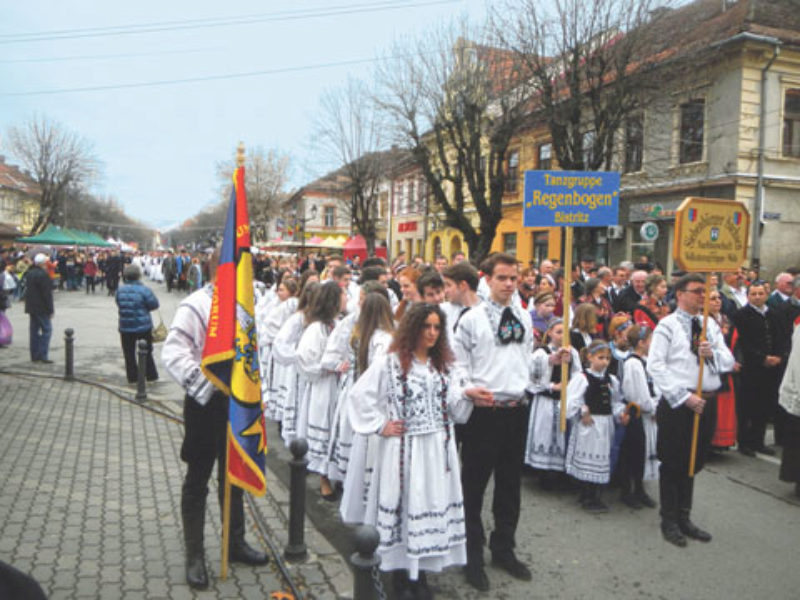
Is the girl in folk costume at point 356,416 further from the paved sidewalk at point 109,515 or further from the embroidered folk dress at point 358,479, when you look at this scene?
the paved sidewalk at point 109,515

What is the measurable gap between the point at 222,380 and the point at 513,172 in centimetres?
2733

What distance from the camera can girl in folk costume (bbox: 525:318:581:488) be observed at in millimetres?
5875

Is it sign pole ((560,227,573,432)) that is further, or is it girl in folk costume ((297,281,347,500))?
girl in folk costume ((297,281,347,500))

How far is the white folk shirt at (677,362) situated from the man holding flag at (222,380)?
10.1 feet

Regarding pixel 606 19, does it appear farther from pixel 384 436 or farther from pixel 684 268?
A: pixel 384 436

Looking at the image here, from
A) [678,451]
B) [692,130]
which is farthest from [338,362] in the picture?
[692,130]

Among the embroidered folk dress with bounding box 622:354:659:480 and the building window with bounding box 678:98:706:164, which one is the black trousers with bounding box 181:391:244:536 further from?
the building window with bounding box 678:98:706:164

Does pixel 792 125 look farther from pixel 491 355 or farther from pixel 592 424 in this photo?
pixel 491 355

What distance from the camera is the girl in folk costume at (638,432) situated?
5.64 metres

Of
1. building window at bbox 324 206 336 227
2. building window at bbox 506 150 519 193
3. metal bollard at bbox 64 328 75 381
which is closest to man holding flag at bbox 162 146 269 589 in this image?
metal bollard at bbox 64 328 75 381

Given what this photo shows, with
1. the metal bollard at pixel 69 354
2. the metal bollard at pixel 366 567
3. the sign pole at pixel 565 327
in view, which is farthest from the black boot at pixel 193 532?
the metal bollard at pixel 69 354

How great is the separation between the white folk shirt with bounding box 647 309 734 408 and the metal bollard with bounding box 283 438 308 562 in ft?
9.16

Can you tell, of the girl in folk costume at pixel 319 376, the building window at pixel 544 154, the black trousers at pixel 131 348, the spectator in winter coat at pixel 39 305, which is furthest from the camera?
the building window at pixel 544 154

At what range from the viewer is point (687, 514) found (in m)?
4.97
